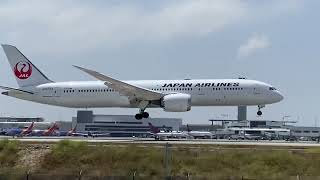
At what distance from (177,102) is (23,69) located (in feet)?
70.0

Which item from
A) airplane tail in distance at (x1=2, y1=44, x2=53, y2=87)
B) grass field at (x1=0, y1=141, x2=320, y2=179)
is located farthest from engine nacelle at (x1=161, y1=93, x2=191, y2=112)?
airplane tail in distance at (x1=2, y1=44, x2=53, y2=87)

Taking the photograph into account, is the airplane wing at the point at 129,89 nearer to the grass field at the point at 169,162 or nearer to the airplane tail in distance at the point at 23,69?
the airplane tail in distance at the point at 23,69

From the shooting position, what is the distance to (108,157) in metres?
38.5

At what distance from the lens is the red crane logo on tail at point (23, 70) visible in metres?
67.9

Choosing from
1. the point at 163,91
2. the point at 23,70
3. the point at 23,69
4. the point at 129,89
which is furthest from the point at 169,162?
the point at 23,69

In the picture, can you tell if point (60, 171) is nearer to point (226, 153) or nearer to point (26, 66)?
point (226, 153)

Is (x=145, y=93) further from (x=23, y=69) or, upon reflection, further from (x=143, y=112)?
(x=23, y=69)

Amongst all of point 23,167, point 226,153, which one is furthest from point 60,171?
point 226,153

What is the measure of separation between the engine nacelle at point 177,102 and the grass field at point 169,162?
15.1 meters

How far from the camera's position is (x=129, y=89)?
5984cm

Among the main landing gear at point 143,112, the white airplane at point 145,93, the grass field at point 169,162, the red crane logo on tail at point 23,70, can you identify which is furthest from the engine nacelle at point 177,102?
the red crane logo on tail at point 23,70

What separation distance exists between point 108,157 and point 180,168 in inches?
218

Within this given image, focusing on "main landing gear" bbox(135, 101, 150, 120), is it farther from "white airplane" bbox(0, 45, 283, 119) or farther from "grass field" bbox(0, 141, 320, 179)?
"grass field" bbox(0, 141, 320, 179)

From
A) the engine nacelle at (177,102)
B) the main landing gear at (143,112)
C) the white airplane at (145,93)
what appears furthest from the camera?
the main landing gear at (143,112)
